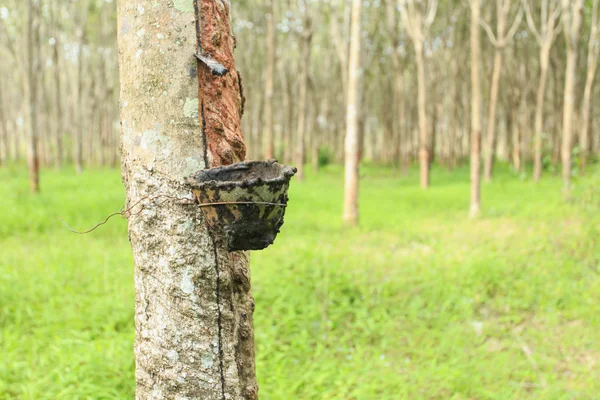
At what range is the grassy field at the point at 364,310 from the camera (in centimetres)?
306

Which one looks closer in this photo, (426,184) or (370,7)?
(426,184)

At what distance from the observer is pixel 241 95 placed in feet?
5.08

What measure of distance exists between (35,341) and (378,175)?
16.5m

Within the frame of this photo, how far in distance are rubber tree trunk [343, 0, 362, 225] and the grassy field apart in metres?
0.52

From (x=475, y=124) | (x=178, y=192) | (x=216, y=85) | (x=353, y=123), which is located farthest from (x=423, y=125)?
(x=178, y=192)

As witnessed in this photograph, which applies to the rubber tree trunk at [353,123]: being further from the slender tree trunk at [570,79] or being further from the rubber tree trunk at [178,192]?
the rubber tree trunk at [178,192]

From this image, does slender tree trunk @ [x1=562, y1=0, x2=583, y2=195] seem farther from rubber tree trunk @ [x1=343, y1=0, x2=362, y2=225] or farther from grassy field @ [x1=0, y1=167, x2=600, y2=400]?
rubber tree trunk @ [x1=343, y1=0, x2=362, y2=225]

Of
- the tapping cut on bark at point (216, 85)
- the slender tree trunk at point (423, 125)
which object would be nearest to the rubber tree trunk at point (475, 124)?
the slender tree trunk at point (423, 125)

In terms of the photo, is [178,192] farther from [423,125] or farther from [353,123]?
[423,125]

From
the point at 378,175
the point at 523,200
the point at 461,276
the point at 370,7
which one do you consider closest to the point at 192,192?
the point at 461,276

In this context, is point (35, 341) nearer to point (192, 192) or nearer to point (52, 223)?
point (192, 192)

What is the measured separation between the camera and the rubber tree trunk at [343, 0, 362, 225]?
7.48m

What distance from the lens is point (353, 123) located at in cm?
755

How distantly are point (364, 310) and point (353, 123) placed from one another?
406 cm
